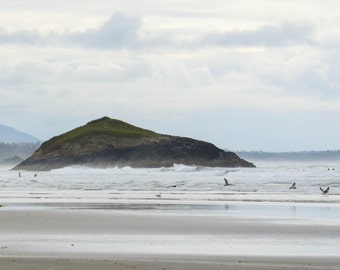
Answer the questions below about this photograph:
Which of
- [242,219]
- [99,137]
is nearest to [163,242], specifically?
[242,219]

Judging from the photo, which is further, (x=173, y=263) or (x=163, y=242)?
(x=163, y=242)

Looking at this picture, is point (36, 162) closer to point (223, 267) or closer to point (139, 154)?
point (139, 154)

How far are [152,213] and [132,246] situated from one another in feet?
36.9

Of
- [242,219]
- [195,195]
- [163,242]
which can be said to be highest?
[195,195]

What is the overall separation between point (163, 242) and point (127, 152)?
4102 inches

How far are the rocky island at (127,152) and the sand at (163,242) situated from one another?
284 ft

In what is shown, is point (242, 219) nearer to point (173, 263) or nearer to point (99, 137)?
point (173, 263)

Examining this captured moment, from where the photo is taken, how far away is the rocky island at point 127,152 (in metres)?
118

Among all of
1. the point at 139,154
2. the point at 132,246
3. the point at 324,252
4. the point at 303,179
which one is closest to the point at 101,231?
the point at 132,246

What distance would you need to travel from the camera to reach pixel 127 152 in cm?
12275

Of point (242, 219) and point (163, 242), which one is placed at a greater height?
point (242, 219)

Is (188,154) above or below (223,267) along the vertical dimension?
above

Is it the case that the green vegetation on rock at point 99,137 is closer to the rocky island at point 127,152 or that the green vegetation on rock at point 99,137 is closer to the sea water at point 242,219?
the rocky island at point 127,152

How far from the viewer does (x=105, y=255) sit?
16031 millimetres
